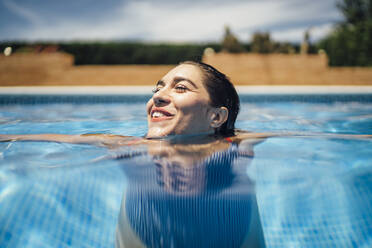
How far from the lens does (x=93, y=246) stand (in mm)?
1901

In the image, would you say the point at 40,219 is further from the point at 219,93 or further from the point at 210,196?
the point at 219,93

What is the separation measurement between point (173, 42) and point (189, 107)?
57.9 feet

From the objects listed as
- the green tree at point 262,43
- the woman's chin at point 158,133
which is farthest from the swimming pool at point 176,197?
the green tree at point 262,43

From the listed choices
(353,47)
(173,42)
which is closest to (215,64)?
(173,42)

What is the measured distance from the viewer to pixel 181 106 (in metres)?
1.92

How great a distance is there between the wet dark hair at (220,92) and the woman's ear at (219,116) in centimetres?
4

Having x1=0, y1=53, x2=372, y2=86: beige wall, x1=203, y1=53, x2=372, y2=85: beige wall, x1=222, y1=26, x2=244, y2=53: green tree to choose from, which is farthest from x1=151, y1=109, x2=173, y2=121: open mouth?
x1=222, y1=26, x2=244, y2=53: green tree

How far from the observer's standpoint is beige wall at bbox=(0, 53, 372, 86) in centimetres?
1331

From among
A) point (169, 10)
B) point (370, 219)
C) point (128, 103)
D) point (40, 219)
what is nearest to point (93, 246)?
point (40, 219)

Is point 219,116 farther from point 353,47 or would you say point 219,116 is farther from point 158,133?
point 353,47

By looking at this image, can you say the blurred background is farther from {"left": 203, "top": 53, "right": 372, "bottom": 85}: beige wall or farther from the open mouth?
the open mouth

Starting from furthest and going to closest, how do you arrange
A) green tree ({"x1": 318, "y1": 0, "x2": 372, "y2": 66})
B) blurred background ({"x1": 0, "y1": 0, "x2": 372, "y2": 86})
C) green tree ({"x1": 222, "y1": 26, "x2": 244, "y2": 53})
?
green tree ({"x1": 318, "y1": 0, "x2": 372, "y2": 66})
green tree ({"x1": 222, "y1": 26, "x2": 244, "y2": 53})
blurred background ({"x1": 0, "y1": 0, "x2": 372, "y2": 86})

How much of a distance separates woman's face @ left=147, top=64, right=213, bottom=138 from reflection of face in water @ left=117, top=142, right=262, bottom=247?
280mm

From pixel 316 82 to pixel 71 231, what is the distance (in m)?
13.9
